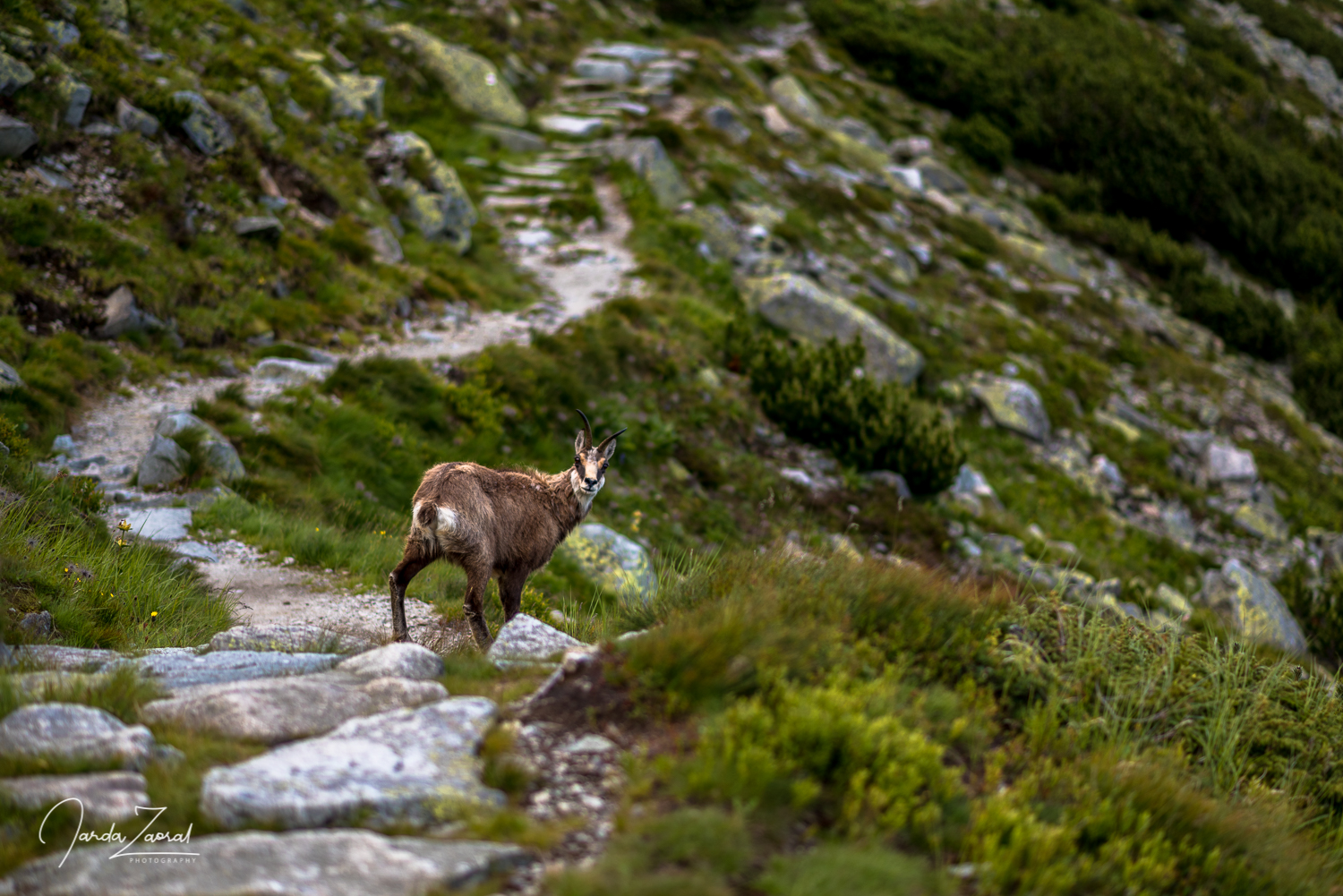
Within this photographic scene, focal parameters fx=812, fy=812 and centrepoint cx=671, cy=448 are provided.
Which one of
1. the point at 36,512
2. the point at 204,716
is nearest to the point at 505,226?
the point at 36,512

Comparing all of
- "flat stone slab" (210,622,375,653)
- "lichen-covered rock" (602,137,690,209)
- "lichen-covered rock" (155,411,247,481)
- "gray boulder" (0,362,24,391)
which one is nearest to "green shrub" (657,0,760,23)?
"lichen-covered rock" (602,137,690,209)

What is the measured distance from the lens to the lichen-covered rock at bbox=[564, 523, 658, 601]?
10.7 metres

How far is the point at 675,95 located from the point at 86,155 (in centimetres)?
2013

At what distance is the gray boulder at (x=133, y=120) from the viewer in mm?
13984

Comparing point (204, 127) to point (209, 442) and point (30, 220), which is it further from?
point (209, 442)

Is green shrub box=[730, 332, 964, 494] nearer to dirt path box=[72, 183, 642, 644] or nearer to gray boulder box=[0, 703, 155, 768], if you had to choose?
dirt path box=[72, 183, 642, 644]

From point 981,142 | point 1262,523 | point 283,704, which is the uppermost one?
point 981,142

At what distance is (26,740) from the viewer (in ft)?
12.6

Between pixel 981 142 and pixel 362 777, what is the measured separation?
3703 cm

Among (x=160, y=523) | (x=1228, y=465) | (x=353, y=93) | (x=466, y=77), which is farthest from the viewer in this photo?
(x=466, y=77)

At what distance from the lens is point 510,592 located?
Result: 7.83 metres

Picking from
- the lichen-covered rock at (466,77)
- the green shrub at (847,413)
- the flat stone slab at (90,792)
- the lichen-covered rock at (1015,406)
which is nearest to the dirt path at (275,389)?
the flat stone slab at (90,792)

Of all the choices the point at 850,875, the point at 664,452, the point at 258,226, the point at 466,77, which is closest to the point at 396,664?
the point at 850,875

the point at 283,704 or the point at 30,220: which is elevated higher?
the point at 283,704
